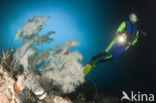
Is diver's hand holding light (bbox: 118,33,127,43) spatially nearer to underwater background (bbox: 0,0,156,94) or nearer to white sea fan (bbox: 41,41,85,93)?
white sea fan (bbox: 41,41,85,93)

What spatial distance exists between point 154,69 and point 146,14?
33.6 ft

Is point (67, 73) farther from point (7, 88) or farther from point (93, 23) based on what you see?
point (93, 23)

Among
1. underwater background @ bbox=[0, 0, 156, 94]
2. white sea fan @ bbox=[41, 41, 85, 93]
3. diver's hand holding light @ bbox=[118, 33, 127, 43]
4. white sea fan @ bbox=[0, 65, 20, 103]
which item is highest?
underwater background @ bbox=[0, 0, 156, 94]

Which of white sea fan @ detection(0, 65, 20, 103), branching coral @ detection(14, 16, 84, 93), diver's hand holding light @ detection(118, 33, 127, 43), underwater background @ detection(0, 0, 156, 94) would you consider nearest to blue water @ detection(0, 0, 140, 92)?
underwater background @ detection(0, 0, 156, 94)

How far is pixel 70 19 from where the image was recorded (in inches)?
625

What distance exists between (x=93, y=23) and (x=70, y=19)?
405 cm

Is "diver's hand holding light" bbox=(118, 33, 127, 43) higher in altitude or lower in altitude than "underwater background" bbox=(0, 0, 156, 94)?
lower

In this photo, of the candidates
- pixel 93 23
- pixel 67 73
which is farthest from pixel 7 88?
pixel 93 23

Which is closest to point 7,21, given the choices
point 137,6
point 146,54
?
point 137,6

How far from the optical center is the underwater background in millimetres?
11977

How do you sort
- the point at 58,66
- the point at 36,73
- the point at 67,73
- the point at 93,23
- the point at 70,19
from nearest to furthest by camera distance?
the point at 67,73 → the point at 58,66 → the point at 36,73 → the point at 70,19 → the point at 93,23

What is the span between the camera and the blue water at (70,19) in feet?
38.5

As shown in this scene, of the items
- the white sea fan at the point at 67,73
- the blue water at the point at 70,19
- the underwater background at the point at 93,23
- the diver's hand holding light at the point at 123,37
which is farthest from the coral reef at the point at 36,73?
the underwater background at the point at 93,23

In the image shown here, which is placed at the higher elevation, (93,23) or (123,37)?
(93,23)
